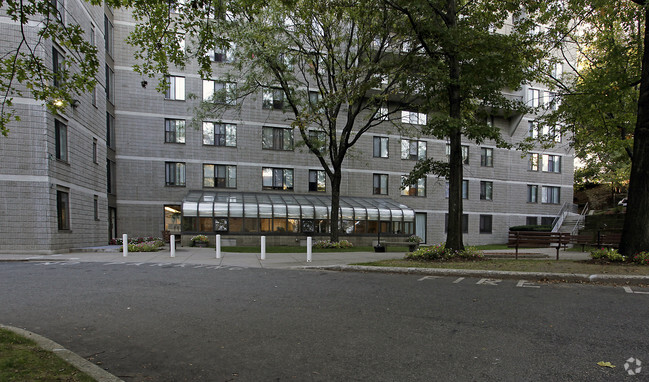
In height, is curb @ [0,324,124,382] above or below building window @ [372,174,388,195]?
below

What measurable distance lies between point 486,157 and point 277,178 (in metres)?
19.4

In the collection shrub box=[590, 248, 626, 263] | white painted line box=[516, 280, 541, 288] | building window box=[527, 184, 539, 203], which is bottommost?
white painted line box=[516, 280, 541, 288]

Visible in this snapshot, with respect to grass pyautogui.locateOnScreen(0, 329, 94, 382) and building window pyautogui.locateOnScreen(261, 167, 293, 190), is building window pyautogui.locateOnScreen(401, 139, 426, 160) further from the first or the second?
grass pyautogui.locateOnScreen(0, 329, 94, 382)

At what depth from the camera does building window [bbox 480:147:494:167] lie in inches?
1325

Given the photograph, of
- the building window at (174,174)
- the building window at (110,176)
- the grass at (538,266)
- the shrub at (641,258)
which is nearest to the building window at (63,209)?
the building window at (110,176)

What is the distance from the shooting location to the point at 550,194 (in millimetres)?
35500

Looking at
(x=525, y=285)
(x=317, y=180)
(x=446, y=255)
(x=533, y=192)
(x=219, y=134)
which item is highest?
(x=219, y=134)

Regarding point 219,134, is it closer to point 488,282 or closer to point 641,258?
point 488,282

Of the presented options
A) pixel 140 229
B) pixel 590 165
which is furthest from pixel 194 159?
pixel 590 165

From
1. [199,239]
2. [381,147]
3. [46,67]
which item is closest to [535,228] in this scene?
[381,147]

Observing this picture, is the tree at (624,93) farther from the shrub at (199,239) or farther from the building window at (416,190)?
the shrub at (199,239)

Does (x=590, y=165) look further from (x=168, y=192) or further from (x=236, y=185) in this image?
(x=168, y=192)

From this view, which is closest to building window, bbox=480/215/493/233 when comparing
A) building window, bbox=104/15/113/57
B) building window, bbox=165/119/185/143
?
building window, bbox=165/119/185/143

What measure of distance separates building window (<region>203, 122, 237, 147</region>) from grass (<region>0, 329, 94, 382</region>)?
2466 centimetres
